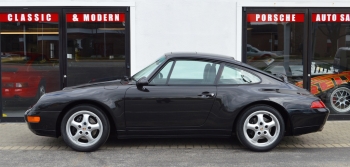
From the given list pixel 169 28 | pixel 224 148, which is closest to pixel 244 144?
pixel 224 148

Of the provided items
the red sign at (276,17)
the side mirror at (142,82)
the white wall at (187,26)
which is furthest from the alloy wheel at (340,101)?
the side mirror at (142,82)

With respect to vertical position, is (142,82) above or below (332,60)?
below

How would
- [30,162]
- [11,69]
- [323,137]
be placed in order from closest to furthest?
[30,162], [323,137], [11,69]

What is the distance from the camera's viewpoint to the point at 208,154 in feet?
20.3

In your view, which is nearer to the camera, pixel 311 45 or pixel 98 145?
pixel 98 145

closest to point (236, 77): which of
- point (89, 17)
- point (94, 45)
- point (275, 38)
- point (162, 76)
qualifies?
point (162, 76)

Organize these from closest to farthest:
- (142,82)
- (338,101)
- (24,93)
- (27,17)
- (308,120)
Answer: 1. (142,82)
2. (308,120)
3. (27,17)
4. (24,93)
5. (338,101)

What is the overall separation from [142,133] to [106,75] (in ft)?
9.87

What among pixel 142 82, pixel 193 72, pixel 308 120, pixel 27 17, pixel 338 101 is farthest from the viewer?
pixel 338 101

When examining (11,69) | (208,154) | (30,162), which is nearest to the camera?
(30,162)

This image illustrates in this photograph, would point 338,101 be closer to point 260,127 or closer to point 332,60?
point 332,60

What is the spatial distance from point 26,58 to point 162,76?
3.73 m

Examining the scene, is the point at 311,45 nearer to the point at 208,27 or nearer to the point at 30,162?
the point at 208,27

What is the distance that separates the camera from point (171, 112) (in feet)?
20.4
